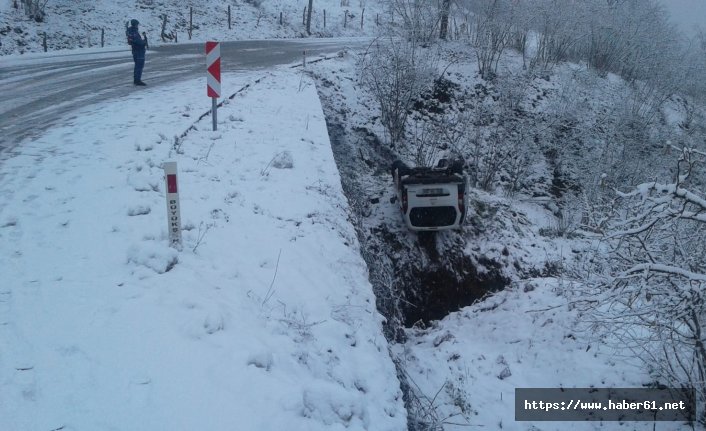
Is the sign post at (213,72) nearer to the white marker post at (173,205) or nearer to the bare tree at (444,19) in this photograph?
the white marker post at (173,205)

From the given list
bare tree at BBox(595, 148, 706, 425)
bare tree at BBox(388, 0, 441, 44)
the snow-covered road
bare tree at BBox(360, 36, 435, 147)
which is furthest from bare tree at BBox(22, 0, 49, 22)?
bare tree at BBox(595, 148, 706, 425)

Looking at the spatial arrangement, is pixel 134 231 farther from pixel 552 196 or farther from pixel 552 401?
pixel 552 196

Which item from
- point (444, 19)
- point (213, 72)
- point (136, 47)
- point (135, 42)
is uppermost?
point (444, 19)

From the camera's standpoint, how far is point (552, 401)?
6477 mm

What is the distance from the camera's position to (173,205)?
17.0 feet

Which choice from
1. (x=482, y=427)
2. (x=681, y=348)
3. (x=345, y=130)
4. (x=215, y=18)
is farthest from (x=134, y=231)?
(x=215, y=18)

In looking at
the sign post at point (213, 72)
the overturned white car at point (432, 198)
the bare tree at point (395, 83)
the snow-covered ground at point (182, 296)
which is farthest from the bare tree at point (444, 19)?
the snow-covered ground at point (182, 296)

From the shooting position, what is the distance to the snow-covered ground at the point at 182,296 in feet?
11.3

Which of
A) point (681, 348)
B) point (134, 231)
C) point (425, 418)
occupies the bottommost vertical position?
point (425, 418)

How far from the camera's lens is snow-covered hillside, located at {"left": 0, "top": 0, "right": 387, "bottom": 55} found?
23.8 metres

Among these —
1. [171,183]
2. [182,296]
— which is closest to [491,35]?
[171,183]

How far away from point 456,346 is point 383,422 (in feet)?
13.4

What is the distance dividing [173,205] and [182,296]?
3.53ft

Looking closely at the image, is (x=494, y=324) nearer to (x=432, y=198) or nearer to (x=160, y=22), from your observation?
(x=432, y=198)
